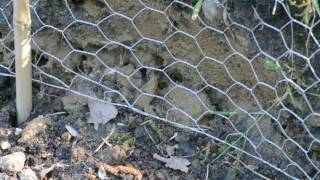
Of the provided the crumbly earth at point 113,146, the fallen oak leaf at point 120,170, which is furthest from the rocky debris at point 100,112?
the fallen oak leaf at point 120,170

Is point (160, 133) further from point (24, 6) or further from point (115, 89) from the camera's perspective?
point (24, 6)

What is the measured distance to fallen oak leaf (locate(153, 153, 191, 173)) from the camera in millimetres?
1769

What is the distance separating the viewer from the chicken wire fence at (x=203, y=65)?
5.46 feet

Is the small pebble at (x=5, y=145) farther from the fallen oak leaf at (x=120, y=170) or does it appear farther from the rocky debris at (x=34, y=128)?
the fallen oak leaf at (x=120, y=170)

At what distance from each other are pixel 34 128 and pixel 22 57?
184mm

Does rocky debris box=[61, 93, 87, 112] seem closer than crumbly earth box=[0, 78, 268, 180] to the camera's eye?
No

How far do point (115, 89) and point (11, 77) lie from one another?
30 centimetres

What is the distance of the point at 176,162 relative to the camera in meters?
1.78

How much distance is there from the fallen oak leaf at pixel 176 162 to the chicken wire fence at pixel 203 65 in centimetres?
9

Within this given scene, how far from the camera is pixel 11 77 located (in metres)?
1.96

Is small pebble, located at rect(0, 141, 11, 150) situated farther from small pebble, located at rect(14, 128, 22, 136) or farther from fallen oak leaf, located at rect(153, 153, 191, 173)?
fallen oak leaf, located at rect(153, 153, 191, 173)

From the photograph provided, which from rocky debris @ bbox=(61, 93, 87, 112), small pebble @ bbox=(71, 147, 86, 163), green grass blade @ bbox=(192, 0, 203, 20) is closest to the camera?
green grass blade @ bbox=(192, 0, 203, 20)

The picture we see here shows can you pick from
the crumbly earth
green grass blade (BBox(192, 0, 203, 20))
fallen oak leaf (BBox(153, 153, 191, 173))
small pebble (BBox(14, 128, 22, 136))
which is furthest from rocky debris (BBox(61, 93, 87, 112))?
green grass blade (BBox(192, 0, 203, 20))

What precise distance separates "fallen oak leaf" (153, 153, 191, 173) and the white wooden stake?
37 cm
